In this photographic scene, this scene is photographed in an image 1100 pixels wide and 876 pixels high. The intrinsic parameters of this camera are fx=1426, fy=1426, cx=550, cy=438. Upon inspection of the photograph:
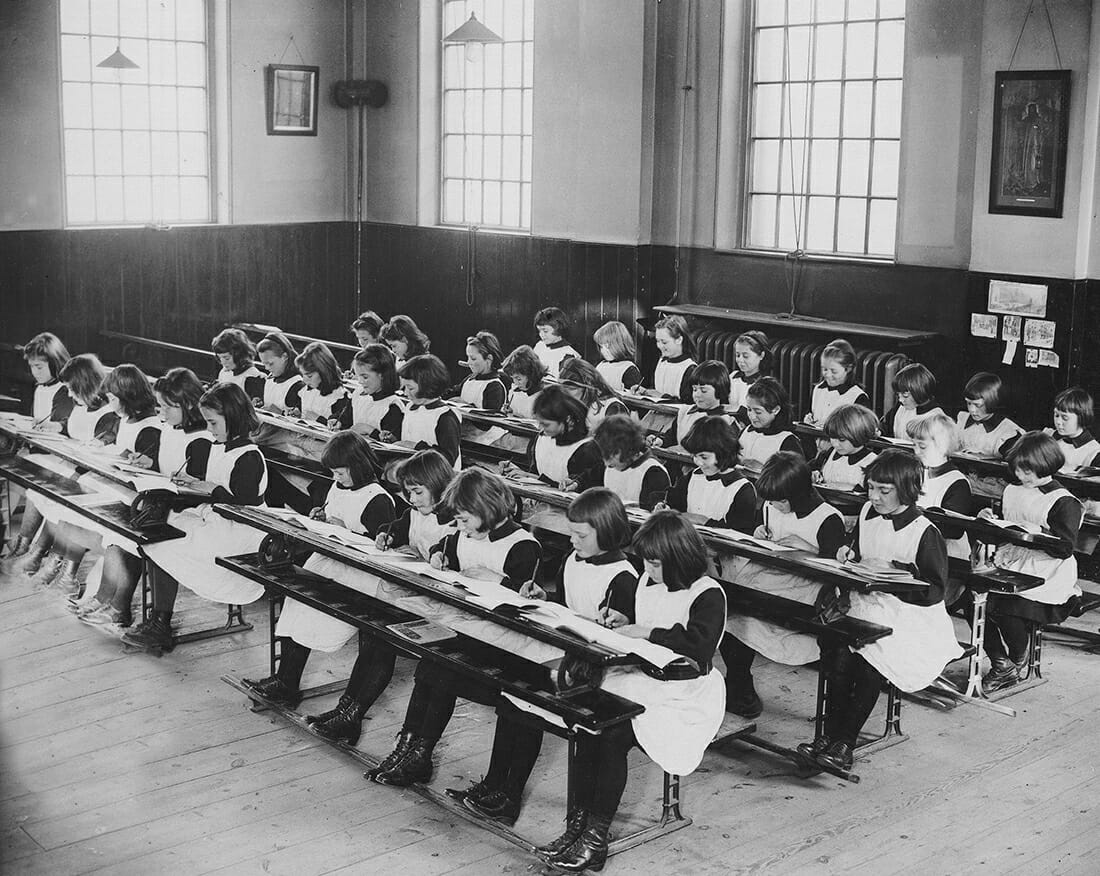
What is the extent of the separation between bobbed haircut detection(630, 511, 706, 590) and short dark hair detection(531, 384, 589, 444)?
2179mm

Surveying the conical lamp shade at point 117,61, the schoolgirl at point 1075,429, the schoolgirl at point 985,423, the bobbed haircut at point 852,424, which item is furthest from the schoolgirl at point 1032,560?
the conical lamp shade at point 117,61

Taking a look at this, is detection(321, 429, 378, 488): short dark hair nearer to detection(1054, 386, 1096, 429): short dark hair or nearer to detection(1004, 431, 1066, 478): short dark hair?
detection(1004, 431, 1066, 478): short dark hair

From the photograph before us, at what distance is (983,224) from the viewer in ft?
31.6

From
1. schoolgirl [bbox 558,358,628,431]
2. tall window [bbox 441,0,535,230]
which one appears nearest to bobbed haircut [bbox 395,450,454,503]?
schoolgirl [bbox 558,358,628,431]

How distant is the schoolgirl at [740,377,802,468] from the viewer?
7.68m

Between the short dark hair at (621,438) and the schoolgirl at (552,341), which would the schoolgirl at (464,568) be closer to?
the short dark hair at (621,438)

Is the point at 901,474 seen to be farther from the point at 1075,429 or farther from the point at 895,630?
the point at 1075,429

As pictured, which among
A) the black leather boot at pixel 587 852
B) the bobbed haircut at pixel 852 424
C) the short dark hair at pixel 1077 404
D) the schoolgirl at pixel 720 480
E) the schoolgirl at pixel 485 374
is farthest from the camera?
the schoolgirl at pixel 485 374

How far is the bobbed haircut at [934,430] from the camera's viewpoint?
755cm

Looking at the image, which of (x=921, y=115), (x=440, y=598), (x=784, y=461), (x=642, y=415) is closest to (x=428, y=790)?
(x=440, y=598)

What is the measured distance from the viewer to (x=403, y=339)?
10.5 meters

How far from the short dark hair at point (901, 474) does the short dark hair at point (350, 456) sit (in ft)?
7.52

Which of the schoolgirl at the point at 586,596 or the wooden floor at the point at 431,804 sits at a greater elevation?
the schoolgirl at the point at 586,596

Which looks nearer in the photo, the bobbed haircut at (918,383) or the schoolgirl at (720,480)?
the schoolgirl at (720,480)
